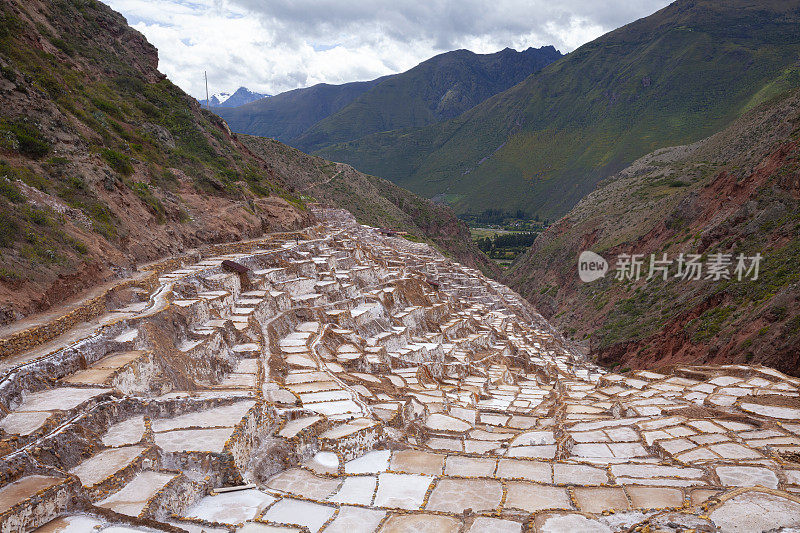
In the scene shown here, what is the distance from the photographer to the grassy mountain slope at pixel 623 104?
127312mm

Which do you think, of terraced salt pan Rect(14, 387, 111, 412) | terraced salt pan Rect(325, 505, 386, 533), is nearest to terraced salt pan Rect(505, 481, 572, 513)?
terraced salt pan Rect(325, 505, 386, 533)

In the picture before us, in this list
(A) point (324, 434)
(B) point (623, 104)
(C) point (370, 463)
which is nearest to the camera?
(C) point (370, 463)

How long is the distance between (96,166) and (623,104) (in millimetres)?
168604

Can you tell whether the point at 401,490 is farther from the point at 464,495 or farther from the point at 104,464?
the point at 104,464

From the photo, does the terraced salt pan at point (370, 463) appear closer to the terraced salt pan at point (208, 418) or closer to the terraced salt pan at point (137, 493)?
the terraced salt pan at point (208, 418)

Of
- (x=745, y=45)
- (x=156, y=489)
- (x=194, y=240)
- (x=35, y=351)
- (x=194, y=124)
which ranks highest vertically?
(x=745, y=45)

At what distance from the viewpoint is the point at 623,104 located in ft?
520

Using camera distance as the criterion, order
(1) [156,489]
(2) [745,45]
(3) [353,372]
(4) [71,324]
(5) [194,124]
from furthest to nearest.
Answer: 1. (2) [745,45]
2. (5) [194,124]
3. (3) [353,372]
4. (4) [71,324]
5. (1) [156,489]

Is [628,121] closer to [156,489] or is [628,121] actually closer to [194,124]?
[194,124]

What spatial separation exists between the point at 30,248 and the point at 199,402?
278 inches

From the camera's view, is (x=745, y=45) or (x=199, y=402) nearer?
(x=199, y=402)

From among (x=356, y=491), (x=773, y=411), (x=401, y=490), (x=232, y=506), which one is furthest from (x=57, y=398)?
(x=773, y=411)

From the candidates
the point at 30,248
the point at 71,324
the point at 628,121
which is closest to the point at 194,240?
the point at 30,248

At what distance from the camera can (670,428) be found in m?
13.0
